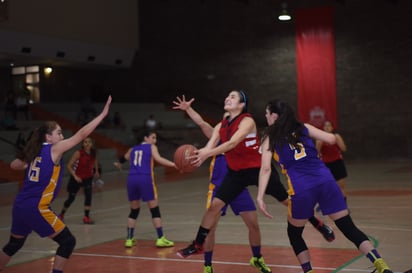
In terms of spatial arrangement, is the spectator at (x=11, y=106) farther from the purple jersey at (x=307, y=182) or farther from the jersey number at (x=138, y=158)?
the purple jersey at (x=307, y=182)

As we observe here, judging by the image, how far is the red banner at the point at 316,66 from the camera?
2734cm

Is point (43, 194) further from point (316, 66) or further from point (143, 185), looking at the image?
point (316, 66)

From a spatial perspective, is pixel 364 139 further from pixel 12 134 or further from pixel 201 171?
pixel 12 134

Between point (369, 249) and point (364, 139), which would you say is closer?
point (369, 249)

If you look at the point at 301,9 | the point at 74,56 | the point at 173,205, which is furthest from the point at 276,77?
the point at 173,205

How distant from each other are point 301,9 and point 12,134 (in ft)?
50.6

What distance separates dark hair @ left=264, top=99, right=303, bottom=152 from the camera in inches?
206

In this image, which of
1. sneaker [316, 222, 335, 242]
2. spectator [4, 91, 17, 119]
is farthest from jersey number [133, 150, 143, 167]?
spectator [4, 91, 17, 119]

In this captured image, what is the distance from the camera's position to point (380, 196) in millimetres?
13445

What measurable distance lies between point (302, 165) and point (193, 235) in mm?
4241

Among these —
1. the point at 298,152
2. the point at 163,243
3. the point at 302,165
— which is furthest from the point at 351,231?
the point at 163,243

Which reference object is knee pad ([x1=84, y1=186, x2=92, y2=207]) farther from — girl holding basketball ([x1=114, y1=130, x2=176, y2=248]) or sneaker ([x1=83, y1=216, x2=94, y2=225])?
girl holding basketball ([x1=114, y1=130, x2=176, y2=248])

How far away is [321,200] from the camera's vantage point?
16.9ft

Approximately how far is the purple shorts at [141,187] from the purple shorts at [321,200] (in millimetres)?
3616
